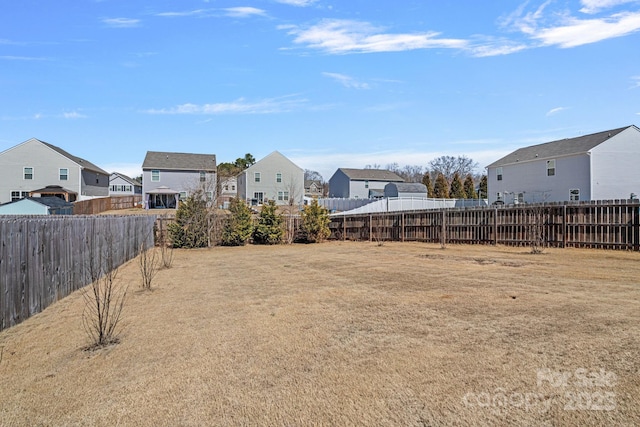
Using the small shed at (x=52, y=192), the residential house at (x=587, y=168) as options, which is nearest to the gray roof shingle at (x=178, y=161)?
the small shed at (x=52, y=192)

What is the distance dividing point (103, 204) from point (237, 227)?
20.1 metres

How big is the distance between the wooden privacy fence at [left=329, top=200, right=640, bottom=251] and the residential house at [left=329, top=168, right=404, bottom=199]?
36714 mm

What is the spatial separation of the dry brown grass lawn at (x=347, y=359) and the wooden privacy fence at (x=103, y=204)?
88.2 ft

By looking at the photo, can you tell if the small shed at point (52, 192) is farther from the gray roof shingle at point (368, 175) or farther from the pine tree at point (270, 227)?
the gray roof shingle at point (368, 175)

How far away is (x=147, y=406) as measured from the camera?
327 centimetres

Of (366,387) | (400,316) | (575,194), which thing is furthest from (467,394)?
A: (575,194)

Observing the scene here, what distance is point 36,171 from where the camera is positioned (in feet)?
123

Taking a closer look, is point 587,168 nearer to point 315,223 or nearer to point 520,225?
point 520,225

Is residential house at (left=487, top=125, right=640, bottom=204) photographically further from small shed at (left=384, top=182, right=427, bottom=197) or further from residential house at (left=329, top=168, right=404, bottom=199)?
residential house at (left=329, top=168, right=404, bottom=199)

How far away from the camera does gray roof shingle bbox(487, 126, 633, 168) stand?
28.5 meters

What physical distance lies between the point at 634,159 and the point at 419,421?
112 feet

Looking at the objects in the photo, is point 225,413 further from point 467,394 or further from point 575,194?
point 575,194

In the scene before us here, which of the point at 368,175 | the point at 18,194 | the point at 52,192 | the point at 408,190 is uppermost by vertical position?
the point at 368,175

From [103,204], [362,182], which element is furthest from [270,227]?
[362,182]
